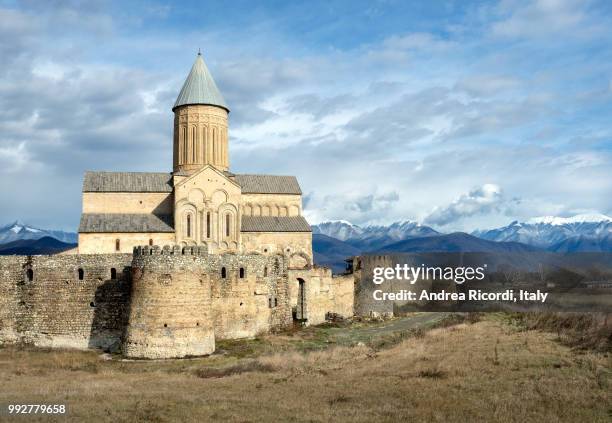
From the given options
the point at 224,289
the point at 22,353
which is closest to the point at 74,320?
the point at 22,353

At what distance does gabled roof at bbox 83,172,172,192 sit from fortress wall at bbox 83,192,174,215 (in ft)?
0.69

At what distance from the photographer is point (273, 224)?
3416 cm

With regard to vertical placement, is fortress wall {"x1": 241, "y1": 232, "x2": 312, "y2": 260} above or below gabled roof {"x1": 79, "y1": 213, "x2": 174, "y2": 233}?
below

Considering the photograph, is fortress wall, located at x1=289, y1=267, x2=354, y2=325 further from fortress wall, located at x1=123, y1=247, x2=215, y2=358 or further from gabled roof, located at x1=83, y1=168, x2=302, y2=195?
fortress wall, located at x1=123, y1=247, x2=215, y2=358

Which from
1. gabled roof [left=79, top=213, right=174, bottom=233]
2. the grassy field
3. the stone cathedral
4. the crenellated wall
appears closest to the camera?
the grassy field

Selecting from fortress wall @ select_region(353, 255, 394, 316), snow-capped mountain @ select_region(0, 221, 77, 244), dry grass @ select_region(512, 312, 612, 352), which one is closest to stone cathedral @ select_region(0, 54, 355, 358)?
fortress wall @ select_region(353, 255, 394, 316)

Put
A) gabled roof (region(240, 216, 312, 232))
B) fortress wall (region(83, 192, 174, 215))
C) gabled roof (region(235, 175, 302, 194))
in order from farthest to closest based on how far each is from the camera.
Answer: gabled roof (region(235, 175, 302, 194)) < gabled roof (region(240, 216, 312, 232)) < fortress wall (region(83, 192, 174, 215))

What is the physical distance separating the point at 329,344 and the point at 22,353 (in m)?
9.92

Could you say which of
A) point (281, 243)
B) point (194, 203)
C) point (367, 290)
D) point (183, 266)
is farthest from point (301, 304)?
point (183, 266)

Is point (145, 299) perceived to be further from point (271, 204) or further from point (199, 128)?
point (271, 204)

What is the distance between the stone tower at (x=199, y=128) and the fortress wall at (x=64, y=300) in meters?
12.7

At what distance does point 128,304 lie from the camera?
1991 cm

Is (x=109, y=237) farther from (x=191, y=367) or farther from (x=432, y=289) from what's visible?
Answer: (x=432, y=289)

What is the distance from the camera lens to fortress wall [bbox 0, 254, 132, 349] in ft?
69.1
